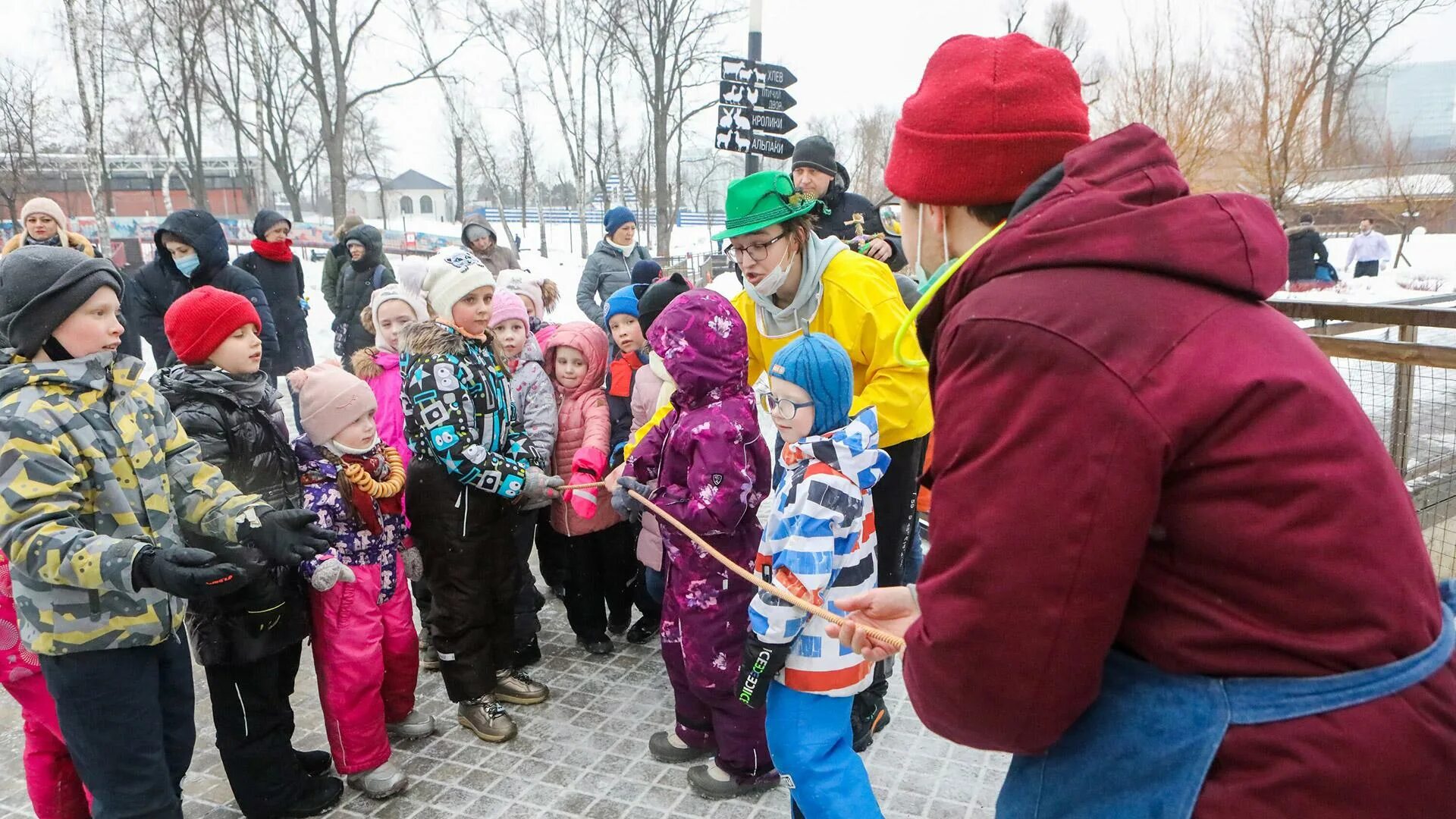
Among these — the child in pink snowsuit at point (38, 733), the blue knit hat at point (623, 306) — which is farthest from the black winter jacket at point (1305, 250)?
the child in pink snowsuit at point (38, 733)

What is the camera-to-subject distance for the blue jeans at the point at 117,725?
2.59 metres

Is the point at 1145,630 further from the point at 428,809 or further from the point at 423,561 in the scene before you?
the point at 423,561

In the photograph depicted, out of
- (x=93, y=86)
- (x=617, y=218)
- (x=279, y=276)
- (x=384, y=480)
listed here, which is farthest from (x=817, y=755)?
(x=93, y=86)

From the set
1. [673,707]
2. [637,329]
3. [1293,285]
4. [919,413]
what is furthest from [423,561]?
[1293,285]

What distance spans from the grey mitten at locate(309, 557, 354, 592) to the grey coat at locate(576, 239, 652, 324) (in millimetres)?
4743

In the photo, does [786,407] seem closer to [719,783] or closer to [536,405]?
[719,783]

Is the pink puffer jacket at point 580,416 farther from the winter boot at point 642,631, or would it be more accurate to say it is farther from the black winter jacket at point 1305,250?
the black winter jacket at point 1305,250

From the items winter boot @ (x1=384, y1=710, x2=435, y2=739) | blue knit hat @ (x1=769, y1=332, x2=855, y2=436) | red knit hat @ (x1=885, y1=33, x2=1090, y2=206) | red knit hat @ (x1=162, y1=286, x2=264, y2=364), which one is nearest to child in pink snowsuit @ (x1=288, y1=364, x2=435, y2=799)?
winter boot @ (x1=384, y1=710, x2=435, y2=739)

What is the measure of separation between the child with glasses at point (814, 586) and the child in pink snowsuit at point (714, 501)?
0.41 meters

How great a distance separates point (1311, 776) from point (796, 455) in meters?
1.85

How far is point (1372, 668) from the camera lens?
1.11m

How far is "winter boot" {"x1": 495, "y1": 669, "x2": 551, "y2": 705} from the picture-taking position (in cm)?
415

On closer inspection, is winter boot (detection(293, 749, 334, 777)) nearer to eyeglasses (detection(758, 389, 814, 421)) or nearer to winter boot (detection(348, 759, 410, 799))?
Answer: winter boot (detection(348, 759, 410, 799))

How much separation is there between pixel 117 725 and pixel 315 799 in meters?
0.96
